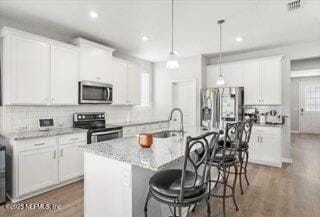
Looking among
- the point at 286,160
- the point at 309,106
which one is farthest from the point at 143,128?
the point at 309,106

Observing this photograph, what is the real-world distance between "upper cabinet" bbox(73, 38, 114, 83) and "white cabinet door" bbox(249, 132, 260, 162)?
11.8 ft

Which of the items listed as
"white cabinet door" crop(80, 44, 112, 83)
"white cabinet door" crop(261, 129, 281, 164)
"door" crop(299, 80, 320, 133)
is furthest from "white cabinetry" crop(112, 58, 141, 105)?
"door" crop(299, 80, 320, 133)

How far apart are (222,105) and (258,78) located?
1.06 meters

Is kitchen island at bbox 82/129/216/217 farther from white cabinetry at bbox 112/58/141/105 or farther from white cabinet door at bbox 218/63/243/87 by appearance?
white cabinet door at bbox 218/63/243/87

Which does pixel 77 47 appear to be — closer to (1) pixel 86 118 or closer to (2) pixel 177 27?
(1) pixel 86 118

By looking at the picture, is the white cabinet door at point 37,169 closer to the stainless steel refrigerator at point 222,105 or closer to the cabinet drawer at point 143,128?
the cabinet drawer at point 143,128

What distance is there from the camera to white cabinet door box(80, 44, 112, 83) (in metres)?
3.79

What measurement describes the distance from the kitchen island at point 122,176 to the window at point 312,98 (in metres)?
9.66

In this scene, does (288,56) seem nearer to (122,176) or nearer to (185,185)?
(185,185)

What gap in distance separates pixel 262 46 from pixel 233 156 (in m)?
3.41

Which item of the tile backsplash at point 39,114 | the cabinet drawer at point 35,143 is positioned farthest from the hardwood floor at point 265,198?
the tile backsplash at point 39,114

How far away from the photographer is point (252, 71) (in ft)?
15.8

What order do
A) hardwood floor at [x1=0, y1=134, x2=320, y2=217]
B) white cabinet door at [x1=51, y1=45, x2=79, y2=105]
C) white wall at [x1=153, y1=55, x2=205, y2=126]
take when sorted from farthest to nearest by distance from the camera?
white wall at [x1=153, y1=55, x2=205, y2=126]
white cabinet door at [x1=51, y1=45, x2=79, y2=105]
hardwood floor at [x1=0, y1=134, x2=320, y2=217]

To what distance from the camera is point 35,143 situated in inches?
112
